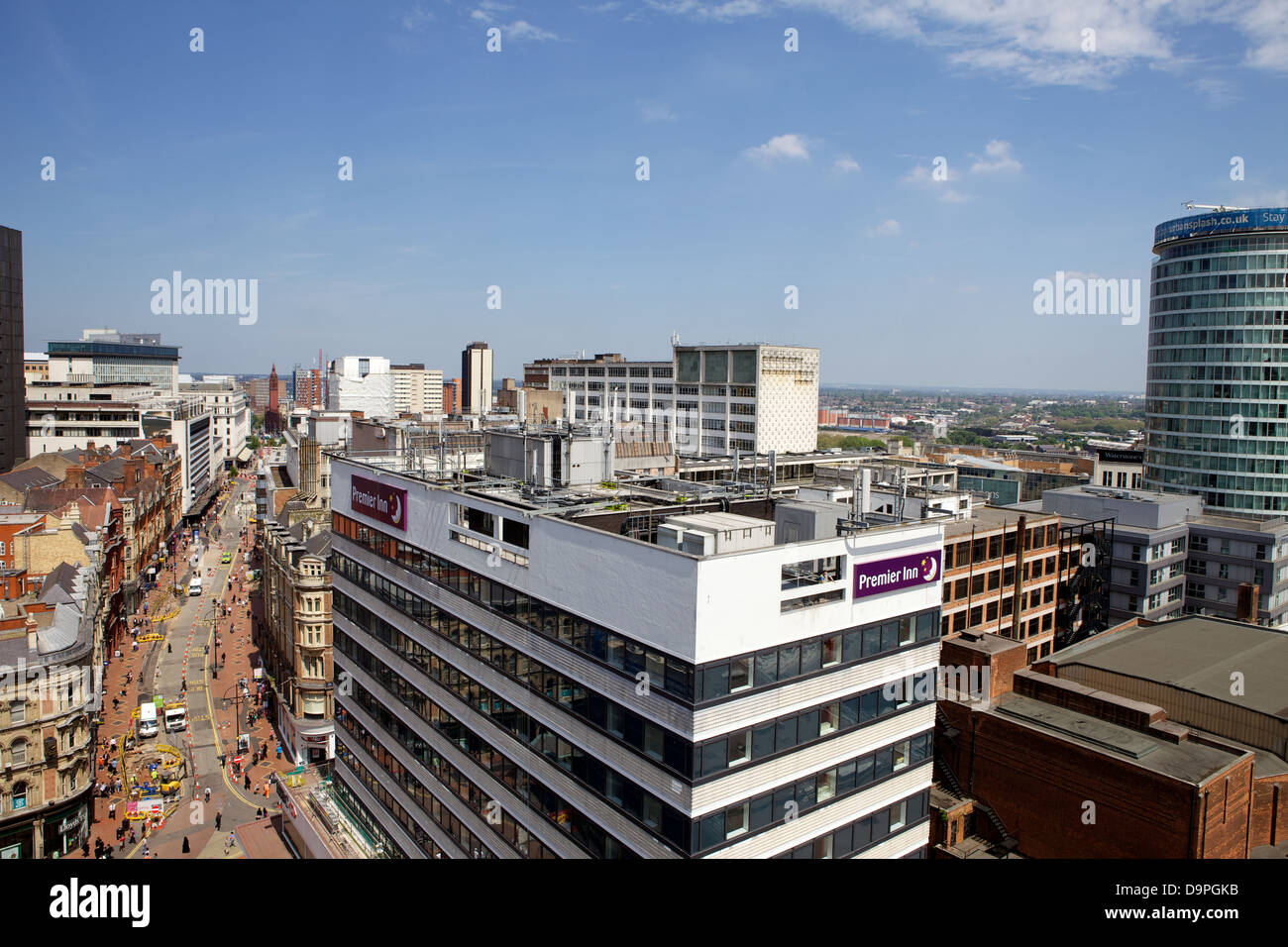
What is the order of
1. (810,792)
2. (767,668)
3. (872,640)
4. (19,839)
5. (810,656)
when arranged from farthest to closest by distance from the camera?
(19,839) → (872,640) → (810,792) → (810,656) → (767,668)

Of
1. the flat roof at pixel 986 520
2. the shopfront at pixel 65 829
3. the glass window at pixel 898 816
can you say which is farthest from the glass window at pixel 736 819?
the shopfront at pixel 65 829

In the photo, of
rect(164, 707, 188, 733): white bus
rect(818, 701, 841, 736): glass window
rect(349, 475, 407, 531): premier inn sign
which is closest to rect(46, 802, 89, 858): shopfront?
rect(164, 707, 188, 733): white bus

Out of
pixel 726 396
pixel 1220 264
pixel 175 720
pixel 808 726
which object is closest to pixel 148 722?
pixel 175 720

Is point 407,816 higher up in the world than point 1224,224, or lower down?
lower down

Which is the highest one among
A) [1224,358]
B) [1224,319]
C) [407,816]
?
[1224,319]

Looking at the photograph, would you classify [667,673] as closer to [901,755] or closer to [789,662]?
[789,662]

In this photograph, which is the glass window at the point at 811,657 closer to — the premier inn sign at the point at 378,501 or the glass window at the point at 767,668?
the glass window at the point at 767,668
